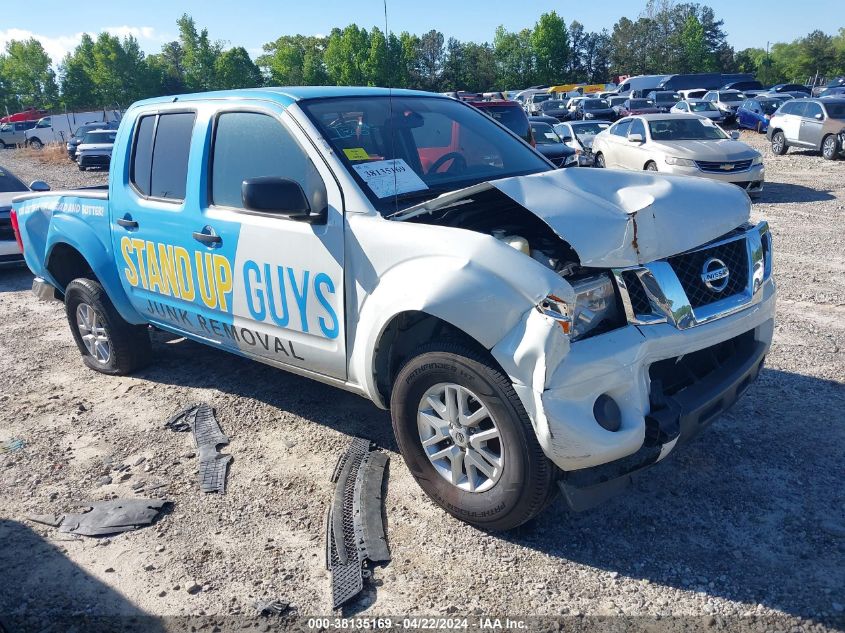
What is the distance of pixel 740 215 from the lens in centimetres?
334

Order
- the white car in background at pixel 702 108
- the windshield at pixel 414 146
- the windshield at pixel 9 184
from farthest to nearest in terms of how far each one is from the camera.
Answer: the white car in background at pixel 702 108, the windshield at pixel 9 184, the windshield at pixel 414 146

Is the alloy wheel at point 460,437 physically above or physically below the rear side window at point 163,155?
below

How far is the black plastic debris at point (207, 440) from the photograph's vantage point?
12.6 ft

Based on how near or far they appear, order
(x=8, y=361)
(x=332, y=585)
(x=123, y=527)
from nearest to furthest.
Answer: (x=332, y=585), (x=123, y=527), (x=8, y=361)

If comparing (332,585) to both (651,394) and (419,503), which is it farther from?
(651,394)

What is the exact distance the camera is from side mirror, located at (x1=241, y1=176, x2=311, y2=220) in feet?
10.8

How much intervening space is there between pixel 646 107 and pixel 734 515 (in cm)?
3201

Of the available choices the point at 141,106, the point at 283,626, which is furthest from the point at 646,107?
the point at 283,626

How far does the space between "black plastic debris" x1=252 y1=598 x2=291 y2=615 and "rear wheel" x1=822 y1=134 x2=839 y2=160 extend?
753 inches

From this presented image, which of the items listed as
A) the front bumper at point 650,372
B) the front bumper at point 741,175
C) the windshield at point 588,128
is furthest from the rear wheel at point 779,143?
the front bumper at point 650,372

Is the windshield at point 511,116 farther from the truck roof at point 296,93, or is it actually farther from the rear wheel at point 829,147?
the rear wheel at point 829,147

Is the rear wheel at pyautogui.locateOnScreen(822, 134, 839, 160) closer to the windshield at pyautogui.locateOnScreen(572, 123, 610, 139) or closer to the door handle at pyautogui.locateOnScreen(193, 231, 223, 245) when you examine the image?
the windshield at pyautogui.locateOnScreen(572, 123, 610, 139)

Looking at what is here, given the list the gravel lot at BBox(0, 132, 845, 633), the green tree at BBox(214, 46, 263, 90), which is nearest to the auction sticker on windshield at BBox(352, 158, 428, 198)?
the gravel lot at BBox(0, 132, 845, 633)

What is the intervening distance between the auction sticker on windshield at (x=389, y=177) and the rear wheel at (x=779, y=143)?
18.9 m
